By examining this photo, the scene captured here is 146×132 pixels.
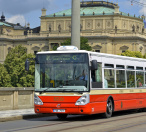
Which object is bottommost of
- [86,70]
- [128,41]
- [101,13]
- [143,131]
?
[143,131]

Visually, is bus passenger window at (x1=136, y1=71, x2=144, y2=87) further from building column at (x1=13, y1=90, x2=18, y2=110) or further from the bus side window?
building column at (x1=13, y1=90, x2=18, y2=110)

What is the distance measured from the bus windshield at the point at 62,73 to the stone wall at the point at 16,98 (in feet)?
16.9

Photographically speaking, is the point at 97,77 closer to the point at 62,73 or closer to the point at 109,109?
the point at 62,73

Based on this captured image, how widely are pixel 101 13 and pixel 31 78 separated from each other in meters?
65.5

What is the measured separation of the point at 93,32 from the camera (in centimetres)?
13450

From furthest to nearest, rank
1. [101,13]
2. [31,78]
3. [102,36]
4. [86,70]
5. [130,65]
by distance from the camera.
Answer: [101,13], [102,36], [31,78], [130,65], [86,70]

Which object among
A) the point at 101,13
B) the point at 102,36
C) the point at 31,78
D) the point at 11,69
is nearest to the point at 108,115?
the point at 31,78

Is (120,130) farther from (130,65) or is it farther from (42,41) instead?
(42,41)

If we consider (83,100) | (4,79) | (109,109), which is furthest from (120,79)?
(4,79)

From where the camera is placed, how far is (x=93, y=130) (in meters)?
15.4

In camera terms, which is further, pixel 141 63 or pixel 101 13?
pixel 101 13

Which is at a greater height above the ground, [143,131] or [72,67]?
[72,67]

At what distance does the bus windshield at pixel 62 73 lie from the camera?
62.2ft

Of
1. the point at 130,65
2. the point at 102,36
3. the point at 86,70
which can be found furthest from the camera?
the point at 102,36
